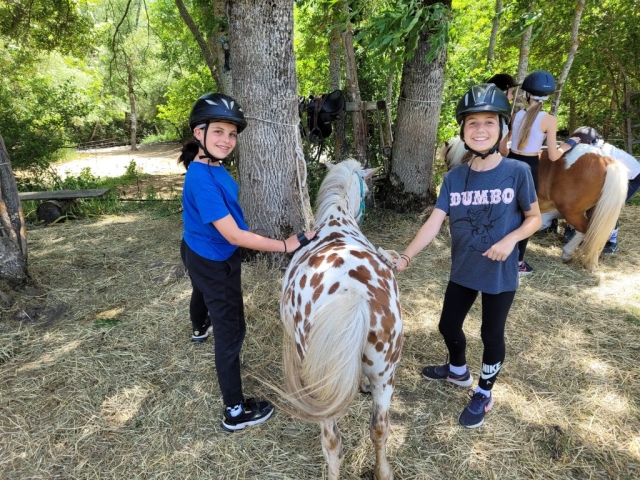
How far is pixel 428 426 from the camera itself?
89.0 inches

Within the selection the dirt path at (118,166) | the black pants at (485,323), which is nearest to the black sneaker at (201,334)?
the black pants at (485,323)

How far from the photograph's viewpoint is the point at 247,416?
90.6 inches

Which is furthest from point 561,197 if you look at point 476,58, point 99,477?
point 476,58

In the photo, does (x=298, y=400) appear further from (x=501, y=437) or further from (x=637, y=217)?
(x=637, y=217)

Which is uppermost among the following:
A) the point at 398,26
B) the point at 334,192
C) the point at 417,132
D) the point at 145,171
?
the point at 398,26

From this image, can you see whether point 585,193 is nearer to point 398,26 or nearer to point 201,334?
point 398,26

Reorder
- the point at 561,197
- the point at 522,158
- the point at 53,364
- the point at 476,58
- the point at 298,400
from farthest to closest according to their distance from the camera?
the point at 476,58
the point at 561,197
the point at 522,158
the point at 53,364
the point at 298,400

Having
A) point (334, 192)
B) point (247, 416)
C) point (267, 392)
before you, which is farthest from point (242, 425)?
point (334, 192)

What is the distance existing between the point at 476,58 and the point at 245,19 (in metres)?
11.3

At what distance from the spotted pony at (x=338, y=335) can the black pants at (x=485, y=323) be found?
0.62 metres

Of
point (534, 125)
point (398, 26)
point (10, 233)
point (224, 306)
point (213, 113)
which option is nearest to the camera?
point (213, 113)

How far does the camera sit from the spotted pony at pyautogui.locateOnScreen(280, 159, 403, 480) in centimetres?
153

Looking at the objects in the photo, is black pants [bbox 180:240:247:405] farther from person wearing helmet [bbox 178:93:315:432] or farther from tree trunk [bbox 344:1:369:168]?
tree trunk [bbox 344:1:369:168]

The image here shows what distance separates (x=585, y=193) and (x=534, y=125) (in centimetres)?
119
